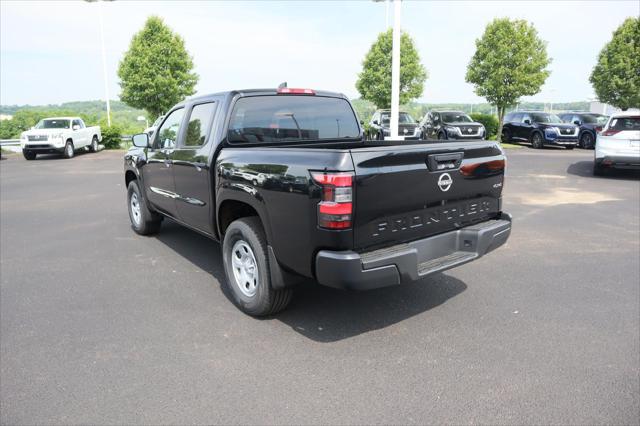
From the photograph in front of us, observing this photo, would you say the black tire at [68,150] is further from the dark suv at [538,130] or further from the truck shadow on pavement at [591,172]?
the dark suv at [538,130]

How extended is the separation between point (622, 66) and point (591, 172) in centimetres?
1610

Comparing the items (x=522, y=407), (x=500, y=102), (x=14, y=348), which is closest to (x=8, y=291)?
(x=14, y=348)

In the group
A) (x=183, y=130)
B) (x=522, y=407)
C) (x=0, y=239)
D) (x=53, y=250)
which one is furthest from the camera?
Result: (x=0, y=239)

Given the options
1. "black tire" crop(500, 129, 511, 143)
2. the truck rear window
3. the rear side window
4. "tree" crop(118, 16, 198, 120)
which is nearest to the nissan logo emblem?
the truck rear window

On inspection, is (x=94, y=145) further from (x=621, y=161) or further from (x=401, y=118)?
(x=621, y=161)

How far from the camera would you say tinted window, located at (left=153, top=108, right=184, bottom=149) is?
17.7 ft

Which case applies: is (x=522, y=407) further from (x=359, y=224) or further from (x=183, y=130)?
(x=183, y=130)

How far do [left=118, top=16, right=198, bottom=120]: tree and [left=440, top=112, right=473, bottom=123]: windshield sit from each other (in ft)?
56.5

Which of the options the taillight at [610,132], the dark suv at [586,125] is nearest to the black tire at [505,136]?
the dark suv at [586,125]

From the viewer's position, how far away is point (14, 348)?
11.6ft

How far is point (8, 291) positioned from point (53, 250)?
1.59 metres

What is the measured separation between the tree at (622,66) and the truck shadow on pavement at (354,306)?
27.2m

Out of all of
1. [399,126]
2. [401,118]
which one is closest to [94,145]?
[399,126]

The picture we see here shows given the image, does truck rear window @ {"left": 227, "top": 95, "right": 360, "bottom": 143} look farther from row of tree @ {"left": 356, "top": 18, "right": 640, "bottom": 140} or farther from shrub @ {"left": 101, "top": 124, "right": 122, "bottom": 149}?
shrub @ {"left": 101, "top": 124, "right": 122, "bottom": 149}
